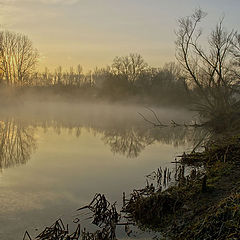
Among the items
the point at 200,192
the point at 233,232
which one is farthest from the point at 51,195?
the point at 233,232

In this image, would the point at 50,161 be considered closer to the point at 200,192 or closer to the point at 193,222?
the point at 200,192

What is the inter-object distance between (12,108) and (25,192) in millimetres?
35082

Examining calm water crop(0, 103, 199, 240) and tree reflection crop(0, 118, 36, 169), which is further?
tree reflection crop(0, 118, 36, 169)

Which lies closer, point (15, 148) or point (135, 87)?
point (15, 148)

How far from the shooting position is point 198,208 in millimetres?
5762

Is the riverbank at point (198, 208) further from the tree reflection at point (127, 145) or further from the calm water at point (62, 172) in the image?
the tree reflection at point (127, 145)

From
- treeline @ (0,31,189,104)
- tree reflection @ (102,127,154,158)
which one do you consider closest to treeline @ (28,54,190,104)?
treeline @ (0,31,189,104)

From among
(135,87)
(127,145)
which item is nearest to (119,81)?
(135,87)

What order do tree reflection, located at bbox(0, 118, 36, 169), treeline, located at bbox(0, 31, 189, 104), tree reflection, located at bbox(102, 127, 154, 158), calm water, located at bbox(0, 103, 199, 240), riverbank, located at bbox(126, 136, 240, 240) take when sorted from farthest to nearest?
treeline, located at bbox(0, 31, 189, 104) < tree reflection, located at bbox(102, 127, 154, 158) < tree reflection, located at bbox(0, 118, 36, 169) < calm water, located at bbox(0, 103, 199, 240) < riverbank, located at bbox(126, 136, 240, 240)

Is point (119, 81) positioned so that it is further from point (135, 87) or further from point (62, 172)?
point (62, 172)

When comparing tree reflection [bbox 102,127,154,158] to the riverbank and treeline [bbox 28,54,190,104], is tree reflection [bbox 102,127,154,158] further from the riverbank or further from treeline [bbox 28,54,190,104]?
treeline [bbox 28,54,190,104]

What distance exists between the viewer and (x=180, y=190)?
6871 mm

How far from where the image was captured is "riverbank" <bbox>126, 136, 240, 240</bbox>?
4.55m

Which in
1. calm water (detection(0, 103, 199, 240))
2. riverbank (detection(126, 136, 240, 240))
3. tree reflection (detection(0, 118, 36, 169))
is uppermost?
riverbank (detection(126, 136, 240, 240))
